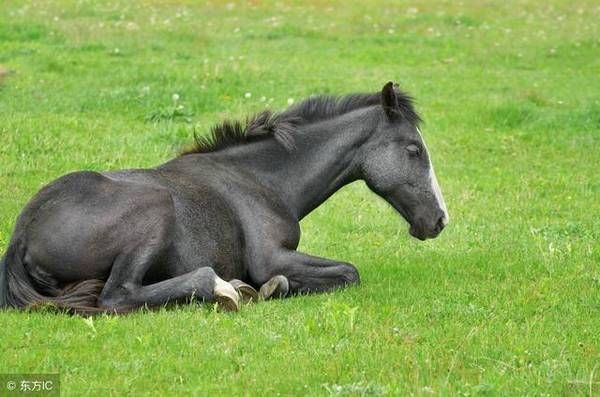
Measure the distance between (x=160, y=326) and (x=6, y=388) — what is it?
64.6 inches

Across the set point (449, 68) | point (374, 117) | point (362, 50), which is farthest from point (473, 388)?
point (362, 50)

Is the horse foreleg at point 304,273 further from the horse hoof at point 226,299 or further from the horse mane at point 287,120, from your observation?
the horse mane at point 287,120

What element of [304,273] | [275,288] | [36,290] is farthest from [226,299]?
[36,290]

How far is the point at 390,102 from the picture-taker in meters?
10.4

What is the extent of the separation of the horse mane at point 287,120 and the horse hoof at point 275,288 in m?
1.47

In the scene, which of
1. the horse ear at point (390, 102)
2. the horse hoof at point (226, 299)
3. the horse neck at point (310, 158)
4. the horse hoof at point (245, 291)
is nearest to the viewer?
the horse hoof at point (226, 299)

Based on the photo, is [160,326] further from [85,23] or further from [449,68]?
[85,23]

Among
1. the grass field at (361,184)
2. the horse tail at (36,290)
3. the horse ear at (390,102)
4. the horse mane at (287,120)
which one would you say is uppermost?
the horse ear at (390,102)

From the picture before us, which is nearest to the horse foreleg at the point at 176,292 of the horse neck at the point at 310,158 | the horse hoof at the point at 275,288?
the horse hoof at the point at 275,288

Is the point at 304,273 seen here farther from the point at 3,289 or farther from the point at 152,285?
the point at 3,289

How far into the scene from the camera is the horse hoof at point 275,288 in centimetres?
953

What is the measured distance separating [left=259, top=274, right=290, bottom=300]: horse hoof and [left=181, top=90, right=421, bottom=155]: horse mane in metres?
1.47

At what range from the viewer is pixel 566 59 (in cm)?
2522

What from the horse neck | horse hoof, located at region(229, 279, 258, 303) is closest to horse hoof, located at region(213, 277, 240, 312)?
horse hoof, located at region(229, 279, 258, 303)
